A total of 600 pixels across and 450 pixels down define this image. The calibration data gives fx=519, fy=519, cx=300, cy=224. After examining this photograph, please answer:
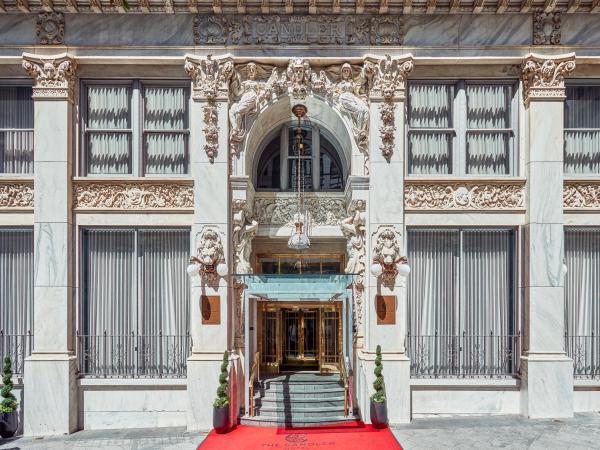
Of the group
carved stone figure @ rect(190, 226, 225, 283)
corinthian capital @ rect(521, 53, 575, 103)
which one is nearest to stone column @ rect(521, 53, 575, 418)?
corinthian capital @ rect(521, 53, 575, 103)

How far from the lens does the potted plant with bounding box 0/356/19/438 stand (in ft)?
35.0

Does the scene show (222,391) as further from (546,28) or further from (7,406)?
(546,28)

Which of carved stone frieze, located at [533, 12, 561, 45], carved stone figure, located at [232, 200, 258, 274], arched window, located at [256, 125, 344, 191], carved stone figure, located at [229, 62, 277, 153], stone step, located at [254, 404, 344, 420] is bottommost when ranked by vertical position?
stone step, located at [254, 404, 344, 420]

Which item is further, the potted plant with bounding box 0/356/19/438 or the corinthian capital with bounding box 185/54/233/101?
the corinthian capital with bounding box 185/54/233/101

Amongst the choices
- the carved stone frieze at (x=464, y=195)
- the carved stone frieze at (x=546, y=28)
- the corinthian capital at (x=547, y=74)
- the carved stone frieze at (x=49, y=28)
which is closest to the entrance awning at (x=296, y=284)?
the carved stone frieze at (x=464, y=195)

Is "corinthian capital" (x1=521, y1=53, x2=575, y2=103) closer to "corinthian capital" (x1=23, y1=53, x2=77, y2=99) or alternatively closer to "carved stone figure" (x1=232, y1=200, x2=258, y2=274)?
"carved stone figure" (x1=232, y1=200, x2=258, y2=274)

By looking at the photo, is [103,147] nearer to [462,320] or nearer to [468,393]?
[462,320]

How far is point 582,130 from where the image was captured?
12141 mm

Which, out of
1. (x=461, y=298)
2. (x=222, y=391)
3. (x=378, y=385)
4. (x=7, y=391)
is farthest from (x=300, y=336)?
(x=7, y=391)

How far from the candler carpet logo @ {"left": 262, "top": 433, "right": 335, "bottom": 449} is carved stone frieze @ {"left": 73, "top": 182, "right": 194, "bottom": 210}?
5413mm

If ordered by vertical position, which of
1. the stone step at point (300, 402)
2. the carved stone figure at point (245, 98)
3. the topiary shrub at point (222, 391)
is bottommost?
the stone step at point (300, 402)

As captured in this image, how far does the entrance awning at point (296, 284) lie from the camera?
11102 millimetres

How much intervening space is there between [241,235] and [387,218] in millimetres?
3397

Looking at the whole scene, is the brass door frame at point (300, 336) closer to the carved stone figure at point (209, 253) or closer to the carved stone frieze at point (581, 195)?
the carved stone figure at point (209, 253)
